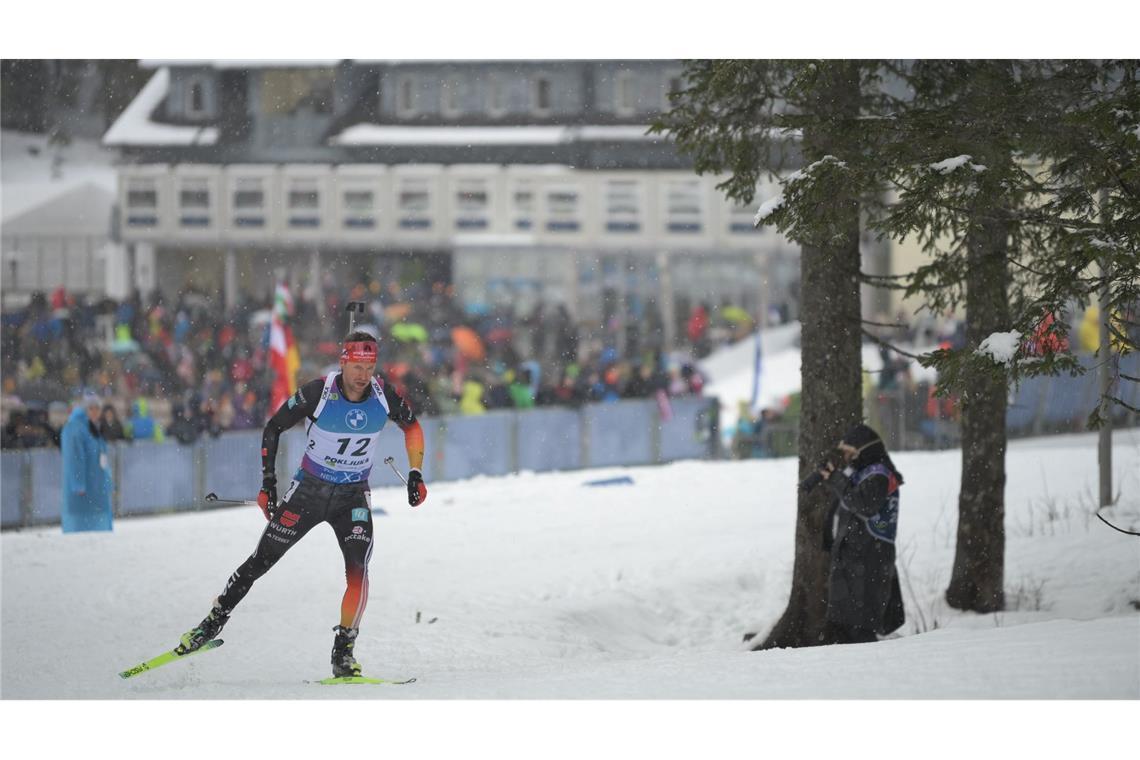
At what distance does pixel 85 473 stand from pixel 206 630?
452 centimetres

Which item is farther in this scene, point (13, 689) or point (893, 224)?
point (13, 689)

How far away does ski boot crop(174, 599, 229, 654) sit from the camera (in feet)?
25.4

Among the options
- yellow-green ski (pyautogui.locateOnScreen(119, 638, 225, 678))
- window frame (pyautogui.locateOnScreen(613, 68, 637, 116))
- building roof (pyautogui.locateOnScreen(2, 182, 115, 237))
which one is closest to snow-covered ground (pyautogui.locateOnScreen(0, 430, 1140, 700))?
yellow-green ski (pyautogui.locateOnScreen(119, 638, 225, 678))

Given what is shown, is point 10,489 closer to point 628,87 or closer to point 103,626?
point 103,626

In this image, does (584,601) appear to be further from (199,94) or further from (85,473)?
(199,94)

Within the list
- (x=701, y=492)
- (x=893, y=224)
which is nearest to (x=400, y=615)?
(x=893, y=224)

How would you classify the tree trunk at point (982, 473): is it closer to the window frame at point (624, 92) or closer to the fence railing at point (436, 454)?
the window frame at point (624, 92)

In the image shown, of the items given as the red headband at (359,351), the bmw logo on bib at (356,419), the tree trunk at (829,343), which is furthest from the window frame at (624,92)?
the bmw logo on bib at (356,419)

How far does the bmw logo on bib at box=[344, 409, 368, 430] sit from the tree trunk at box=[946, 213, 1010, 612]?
412 cm

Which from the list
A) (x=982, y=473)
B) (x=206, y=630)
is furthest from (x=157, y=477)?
(x=982, y=473)

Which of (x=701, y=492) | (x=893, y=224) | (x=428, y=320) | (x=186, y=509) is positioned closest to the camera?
(x=893, y=224)

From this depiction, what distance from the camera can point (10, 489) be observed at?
12.5 m

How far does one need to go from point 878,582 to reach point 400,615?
3.43 m

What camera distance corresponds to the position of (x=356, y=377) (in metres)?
7.56
